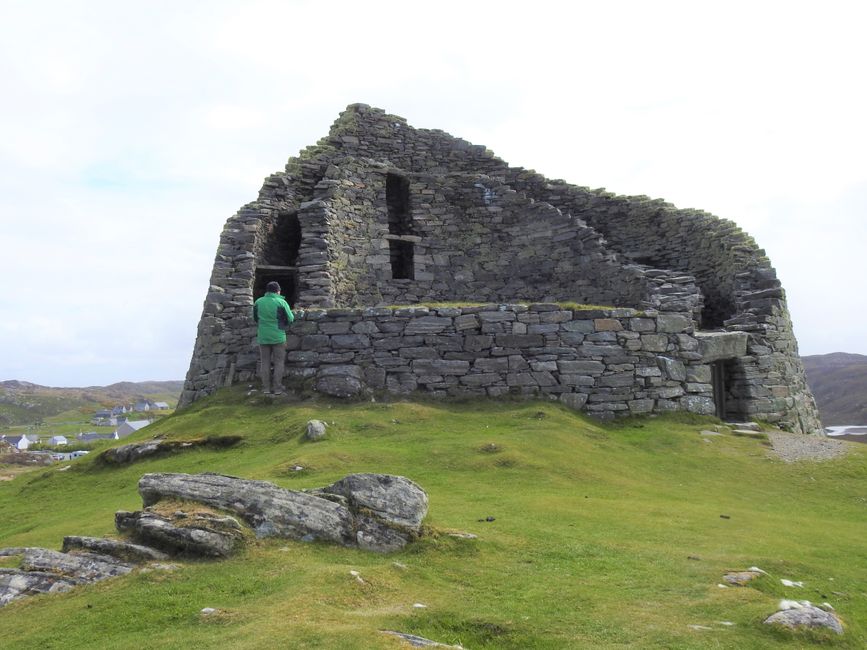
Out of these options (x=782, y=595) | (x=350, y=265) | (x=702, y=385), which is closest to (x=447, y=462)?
(x=782, y=595)

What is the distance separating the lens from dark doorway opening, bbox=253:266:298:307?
2092 centimetres

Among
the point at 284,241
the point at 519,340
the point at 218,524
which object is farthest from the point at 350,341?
the point at 218,524

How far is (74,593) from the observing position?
6281 mm

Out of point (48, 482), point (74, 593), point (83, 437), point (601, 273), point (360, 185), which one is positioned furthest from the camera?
point (83, 437)

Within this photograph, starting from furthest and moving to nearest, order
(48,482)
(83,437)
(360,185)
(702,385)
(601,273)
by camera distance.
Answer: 1. (83,437)
2. (360,185)
3. (601,273)
4. (702,385)
5. (48,482)

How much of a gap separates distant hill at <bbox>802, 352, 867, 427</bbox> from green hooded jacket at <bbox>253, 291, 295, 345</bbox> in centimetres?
4680

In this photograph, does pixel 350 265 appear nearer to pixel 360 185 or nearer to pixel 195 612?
pixel 360 185

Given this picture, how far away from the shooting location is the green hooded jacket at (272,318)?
15.5 m

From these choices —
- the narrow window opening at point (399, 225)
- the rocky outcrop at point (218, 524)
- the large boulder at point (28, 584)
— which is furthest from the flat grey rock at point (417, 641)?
the narrow window opening at point (399, 225)

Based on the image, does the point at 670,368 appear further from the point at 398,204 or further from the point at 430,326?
the point at 398,204

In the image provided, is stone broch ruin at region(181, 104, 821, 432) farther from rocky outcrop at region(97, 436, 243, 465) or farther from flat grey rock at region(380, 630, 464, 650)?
flat grey rock at region(380, 630, 464, 650)

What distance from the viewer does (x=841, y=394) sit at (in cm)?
6831

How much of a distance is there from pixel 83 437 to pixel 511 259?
160 ft

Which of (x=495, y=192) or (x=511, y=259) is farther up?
(x=495, y=192)
